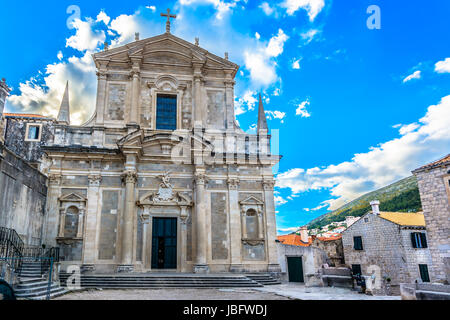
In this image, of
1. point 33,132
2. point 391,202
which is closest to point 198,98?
point 33,132

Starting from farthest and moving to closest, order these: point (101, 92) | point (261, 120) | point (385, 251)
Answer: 1. point (385, 251)
2. point (261, 120)
3. point (101, 92)

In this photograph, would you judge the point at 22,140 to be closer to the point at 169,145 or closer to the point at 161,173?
the point at 161,173

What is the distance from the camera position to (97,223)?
16250 millimetres

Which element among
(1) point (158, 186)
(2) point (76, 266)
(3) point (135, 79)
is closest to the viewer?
(2) point (76, 266)

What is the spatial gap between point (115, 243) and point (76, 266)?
193 centimetres

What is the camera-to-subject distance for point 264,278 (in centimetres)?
1606

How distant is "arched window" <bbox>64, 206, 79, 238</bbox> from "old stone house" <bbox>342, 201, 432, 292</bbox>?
20.5 meters

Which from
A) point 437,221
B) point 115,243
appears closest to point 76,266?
point 115,243

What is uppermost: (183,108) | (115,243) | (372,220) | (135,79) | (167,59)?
(167,59)

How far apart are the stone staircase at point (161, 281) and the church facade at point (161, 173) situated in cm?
160

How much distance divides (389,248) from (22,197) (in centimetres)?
2554

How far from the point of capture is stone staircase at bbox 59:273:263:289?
13242 mm

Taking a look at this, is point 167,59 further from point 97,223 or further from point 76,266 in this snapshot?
point 76,266

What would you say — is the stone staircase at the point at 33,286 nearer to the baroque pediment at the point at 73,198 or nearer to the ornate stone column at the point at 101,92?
the baroque pediment at the point at 73,198
